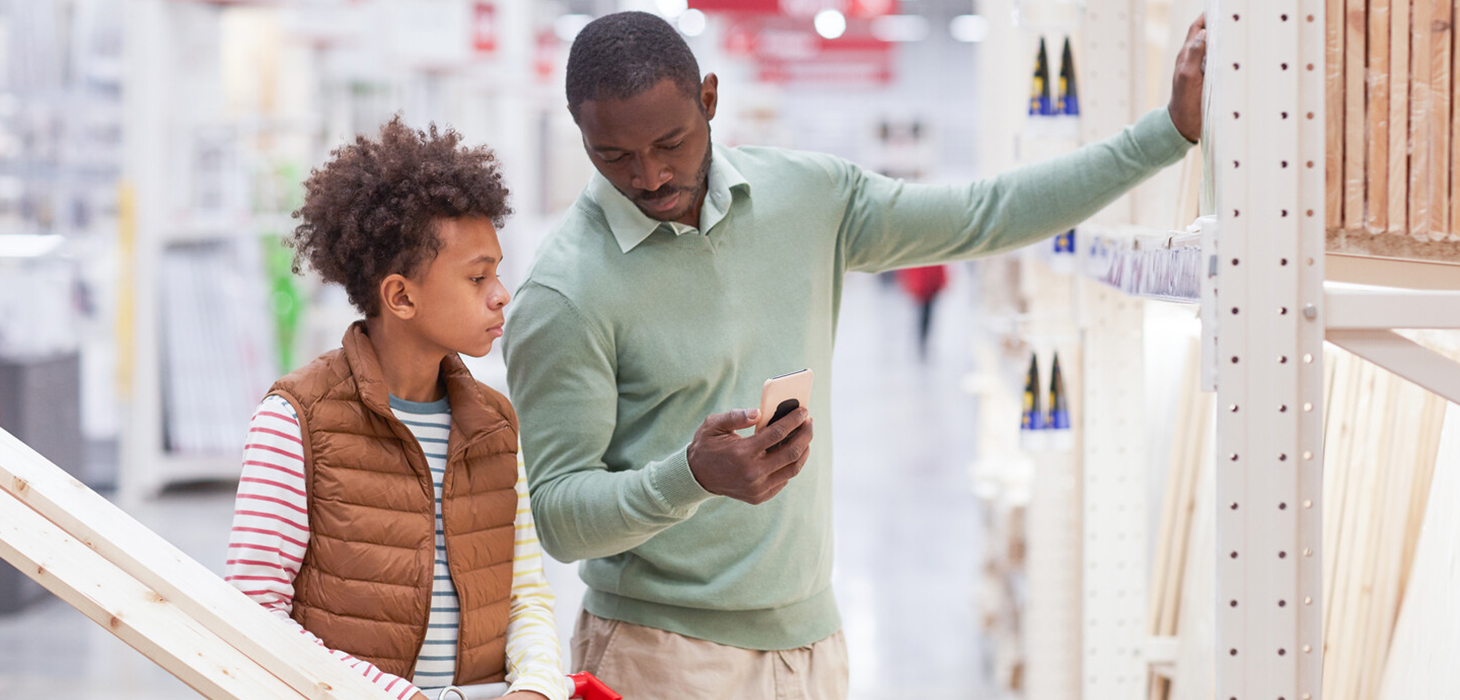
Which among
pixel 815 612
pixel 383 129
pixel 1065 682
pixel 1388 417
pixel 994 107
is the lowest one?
pixel 1065 682

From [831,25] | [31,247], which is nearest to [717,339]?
[31,247]

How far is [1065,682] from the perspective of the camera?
9.30 ft

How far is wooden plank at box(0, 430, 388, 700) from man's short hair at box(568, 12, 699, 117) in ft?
2.33

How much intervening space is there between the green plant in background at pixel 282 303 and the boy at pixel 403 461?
5287 millimetres

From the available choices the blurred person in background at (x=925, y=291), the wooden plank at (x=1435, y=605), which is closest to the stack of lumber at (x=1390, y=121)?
the wooden plank at (x=1435, y=605)

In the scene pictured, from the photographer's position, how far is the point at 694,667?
1.79 metres

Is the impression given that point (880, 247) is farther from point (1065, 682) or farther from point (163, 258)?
point (163, 258)

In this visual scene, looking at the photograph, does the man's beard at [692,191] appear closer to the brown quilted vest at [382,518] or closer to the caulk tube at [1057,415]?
the brown quilted vest at [382,518]

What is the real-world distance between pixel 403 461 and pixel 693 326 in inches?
17.6

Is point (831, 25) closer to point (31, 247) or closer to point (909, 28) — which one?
point (909, 28)

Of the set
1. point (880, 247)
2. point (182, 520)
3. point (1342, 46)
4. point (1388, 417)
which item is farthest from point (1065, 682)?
point (182, 520)

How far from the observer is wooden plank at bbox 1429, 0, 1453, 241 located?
1308 millimetres

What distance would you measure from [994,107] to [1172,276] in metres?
2.94

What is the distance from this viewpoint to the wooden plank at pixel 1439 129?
1.31 m
